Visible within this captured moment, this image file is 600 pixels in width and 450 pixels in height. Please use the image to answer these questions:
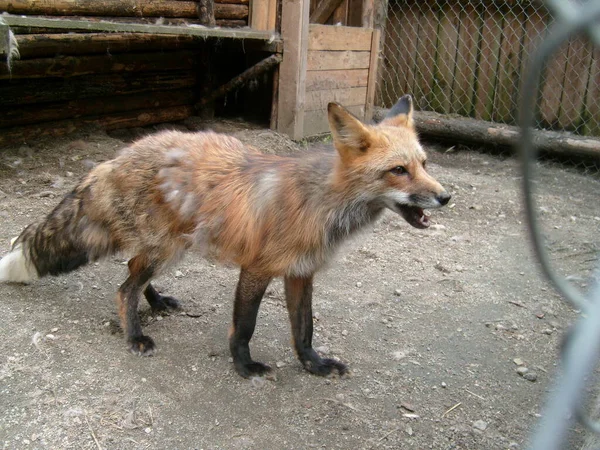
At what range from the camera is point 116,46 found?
6.42 meters

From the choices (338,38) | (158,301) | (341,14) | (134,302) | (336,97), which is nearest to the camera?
(134,302)

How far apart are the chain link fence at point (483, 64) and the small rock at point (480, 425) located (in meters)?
5.48

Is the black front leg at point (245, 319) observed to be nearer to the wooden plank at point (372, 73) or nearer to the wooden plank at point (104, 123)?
the wooden plank at point (104, 123)

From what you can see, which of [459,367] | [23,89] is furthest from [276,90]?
[459,367]

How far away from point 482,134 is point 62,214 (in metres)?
5.92

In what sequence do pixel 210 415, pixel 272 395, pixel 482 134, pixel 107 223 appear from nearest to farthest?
1. pixel 210 415
2. pixel 272 395
3. pixel 107 223
4. pixel 482 134

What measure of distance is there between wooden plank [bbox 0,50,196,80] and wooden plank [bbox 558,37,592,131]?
4.71 metres

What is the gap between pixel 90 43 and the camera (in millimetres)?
6008

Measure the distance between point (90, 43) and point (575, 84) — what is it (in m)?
5.80

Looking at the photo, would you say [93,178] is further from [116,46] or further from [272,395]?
[116,46]

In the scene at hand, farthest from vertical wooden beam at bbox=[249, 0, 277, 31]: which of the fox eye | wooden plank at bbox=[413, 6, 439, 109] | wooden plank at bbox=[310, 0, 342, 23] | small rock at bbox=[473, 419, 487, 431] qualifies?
small rock at bbox=[473, 419, 487, 431]

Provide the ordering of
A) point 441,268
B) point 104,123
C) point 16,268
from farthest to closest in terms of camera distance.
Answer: point 104,123
point 441,268
point 16,268

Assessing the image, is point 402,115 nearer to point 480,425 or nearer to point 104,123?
point 480,425

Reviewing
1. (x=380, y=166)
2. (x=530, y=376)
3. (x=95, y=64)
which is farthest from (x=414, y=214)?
(x=95, y=64)
